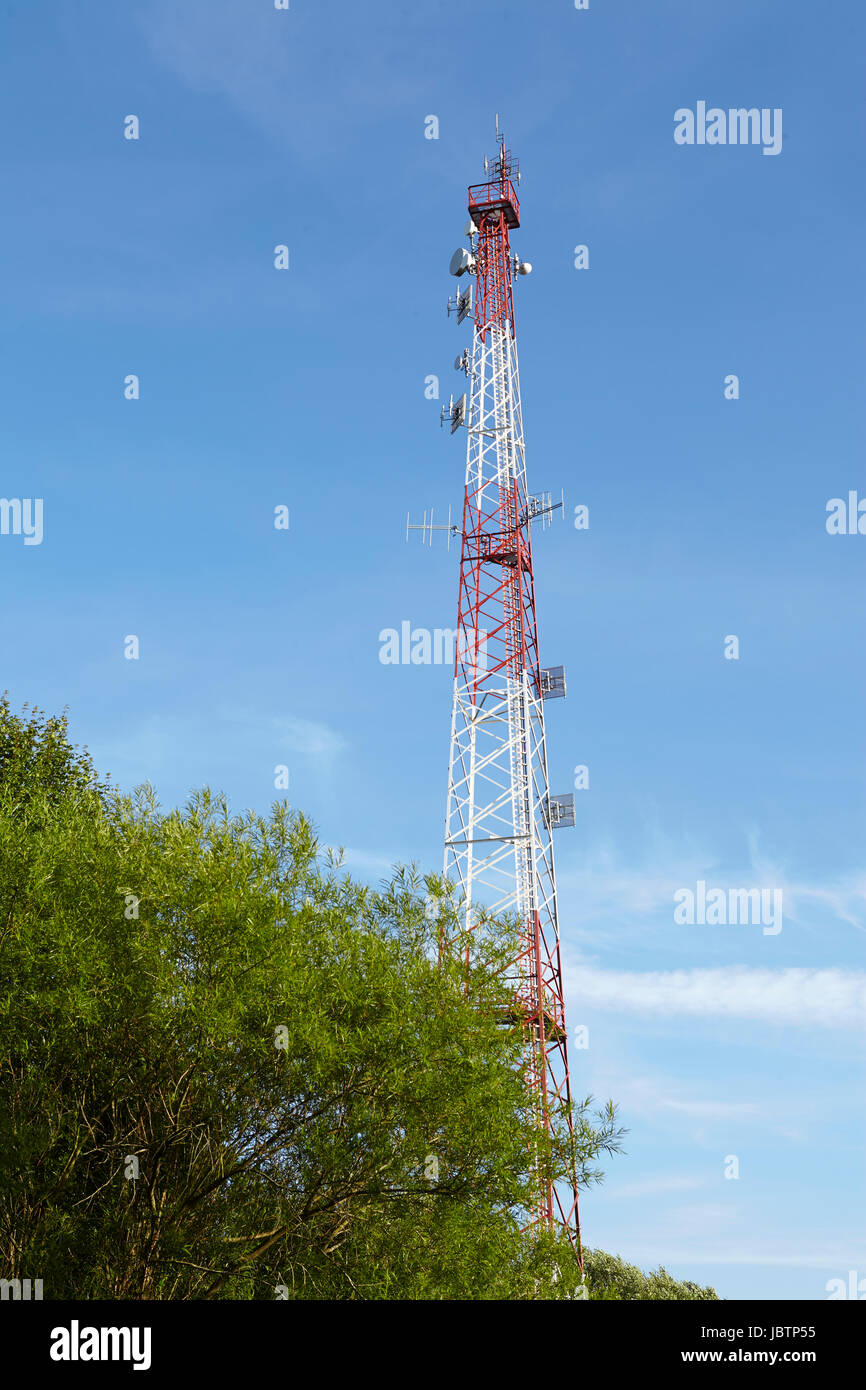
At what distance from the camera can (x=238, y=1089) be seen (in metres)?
17.5

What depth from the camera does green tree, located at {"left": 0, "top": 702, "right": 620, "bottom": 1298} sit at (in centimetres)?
1688

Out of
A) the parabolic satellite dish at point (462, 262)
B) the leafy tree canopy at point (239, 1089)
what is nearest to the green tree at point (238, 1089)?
the leafy tree canopy at point (239, 1089)

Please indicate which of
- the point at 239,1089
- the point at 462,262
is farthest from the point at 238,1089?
the point at 462,262

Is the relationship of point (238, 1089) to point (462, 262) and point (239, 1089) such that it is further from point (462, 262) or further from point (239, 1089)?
point (462, 262)

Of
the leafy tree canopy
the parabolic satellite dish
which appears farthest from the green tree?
the parabolic satellite dish

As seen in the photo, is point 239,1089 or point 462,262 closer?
point 239,1089

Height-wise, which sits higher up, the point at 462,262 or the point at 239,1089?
the point at 462,262

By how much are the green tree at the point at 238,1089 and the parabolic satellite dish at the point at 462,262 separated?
27.2 m

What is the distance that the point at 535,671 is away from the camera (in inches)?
1412

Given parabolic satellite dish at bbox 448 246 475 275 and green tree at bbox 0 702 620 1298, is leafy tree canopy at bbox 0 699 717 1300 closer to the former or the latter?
→ green tree at bbox 0 702 620 1298

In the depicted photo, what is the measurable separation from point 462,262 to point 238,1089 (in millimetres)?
30910
